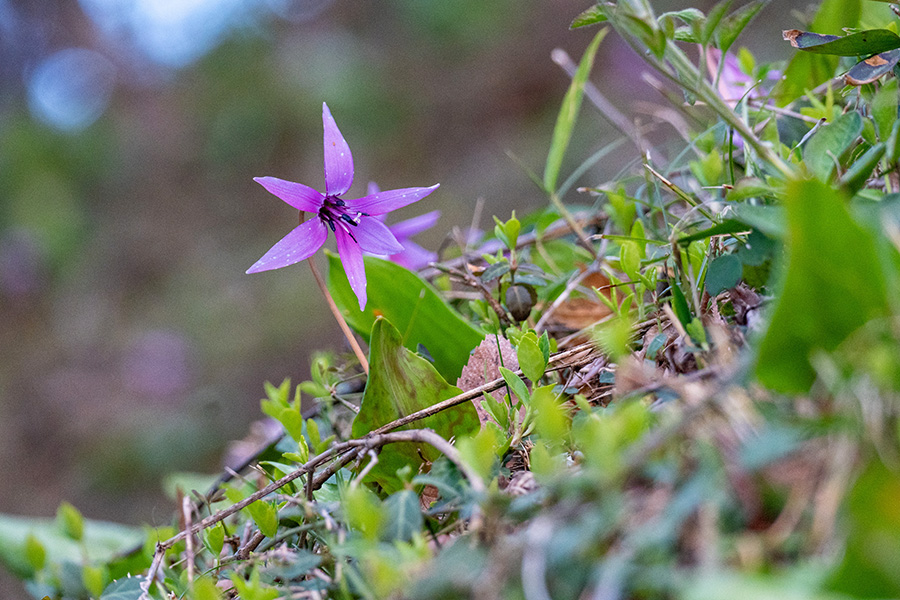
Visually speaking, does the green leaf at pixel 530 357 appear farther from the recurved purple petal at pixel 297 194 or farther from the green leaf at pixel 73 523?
the green leaf at pixel 73 523

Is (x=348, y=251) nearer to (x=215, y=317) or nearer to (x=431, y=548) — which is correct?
(x=431, y=548)

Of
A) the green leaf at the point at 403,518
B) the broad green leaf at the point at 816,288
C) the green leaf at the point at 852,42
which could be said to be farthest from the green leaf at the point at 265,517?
the green leaf at the point at 852,42

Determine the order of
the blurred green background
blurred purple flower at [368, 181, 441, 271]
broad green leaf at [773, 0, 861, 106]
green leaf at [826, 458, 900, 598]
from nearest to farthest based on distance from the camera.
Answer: green leaf at [826, 458, 900, 598] < broad green leaf at [773, 0, 861, 106] < blurred purple flower at [368, 181, 441, 271] < the blurred green background

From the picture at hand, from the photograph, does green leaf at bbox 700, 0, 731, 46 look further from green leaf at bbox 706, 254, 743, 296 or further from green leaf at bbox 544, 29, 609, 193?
green leaf at bbox 544, 29, 609, 193

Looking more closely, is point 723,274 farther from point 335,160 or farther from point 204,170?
point 204,170

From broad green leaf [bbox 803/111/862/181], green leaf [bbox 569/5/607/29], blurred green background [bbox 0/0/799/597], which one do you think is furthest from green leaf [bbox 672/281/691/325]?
blurred green background [bbox 0/0/799/597]

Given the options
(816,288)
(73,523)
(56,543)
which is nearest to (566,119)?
(816,288)
